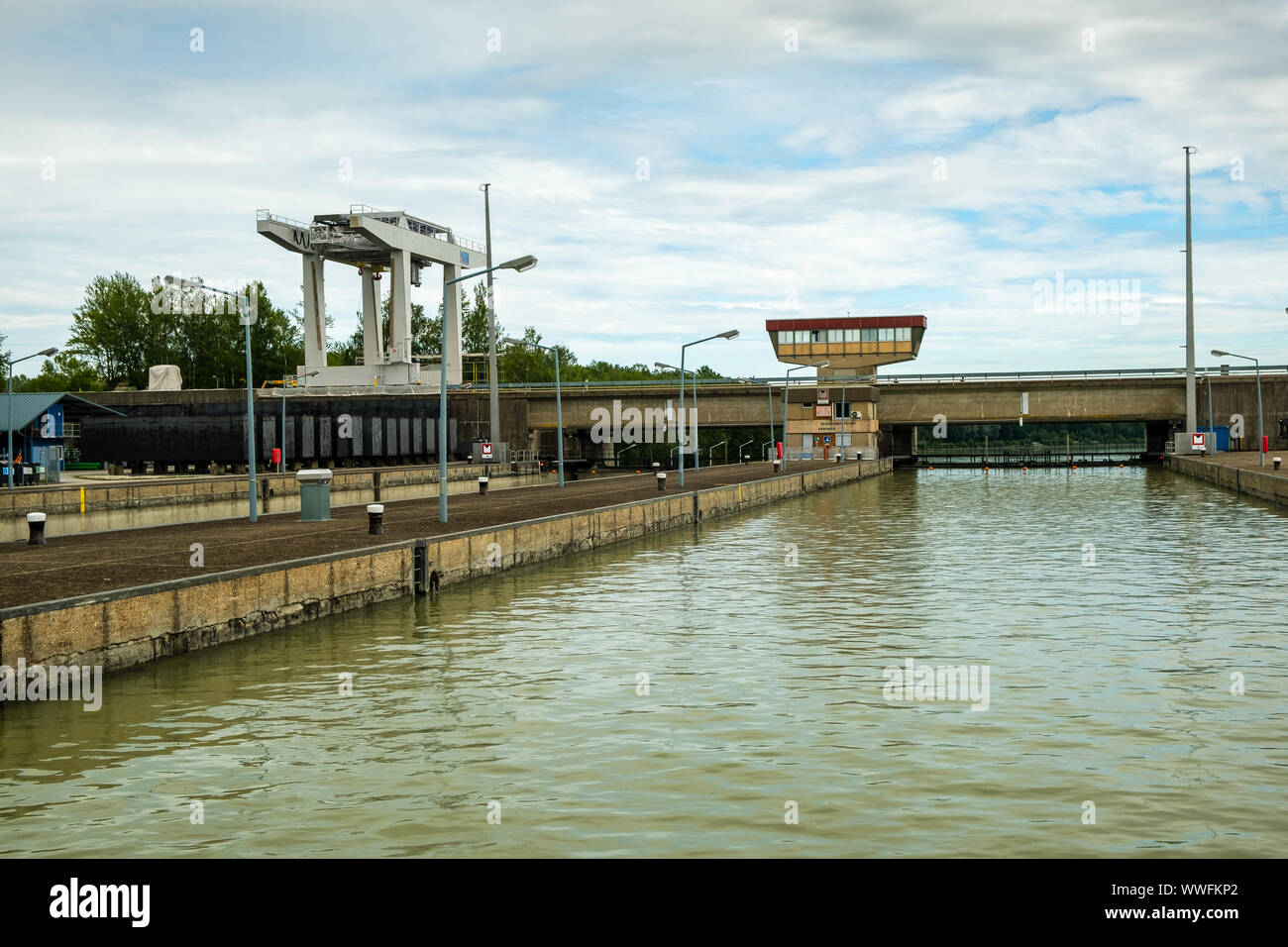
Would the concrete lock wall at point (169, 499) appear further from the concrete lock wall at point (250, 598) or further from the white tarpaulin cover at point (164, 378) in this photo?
the white tarpaulin cover at point (164, 378)

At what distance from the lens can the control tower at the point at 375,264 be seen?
8869 cm

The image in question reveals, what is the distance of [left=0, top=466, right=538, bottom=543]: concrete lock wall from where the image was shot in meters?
36.3

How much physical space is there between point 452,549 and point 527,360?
12706 cm

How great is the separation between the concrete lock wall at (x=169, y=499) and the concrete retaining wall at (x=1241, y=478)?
37.7 metres

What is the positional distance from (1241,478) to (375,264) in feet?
216

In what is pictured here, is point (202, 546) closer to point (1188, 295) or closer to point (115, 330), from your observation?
point (1188, 295)

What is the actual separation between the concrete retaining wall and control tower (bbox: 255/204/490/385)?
47.9m

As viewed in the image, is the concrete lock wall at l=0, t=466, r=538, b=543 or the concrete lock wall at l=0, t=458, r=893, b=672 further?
the concrete lock wall at l=0, t=466, r=538, b=543

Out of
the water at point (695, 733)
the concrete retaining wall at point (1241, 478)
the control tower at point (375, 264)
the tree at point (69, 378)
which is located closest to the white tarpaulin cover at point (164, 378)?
the control tower at point (375, 264)

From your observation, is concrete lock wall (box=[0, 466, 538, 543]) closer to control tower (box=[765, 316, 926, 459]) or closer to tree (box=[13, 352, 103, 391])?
control tower (box=[765, 316, 926, 459])

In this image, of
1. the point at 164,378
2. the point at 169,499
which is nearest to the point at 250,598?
the point at 169,499

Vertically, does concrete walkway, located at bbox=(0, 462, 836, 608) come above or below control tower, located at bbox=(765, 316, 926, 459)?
below

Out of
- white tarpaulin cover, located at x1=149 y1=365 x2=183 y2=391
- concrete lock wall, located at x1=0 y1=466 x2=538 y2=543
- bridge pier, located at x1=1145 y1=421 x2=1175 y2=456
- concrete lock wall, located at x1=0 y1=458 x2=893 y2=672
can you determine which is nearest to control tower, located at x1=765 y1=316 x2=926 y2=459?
bridge pier, located at x1=1145 y1=421 x2=1175 y2=456
